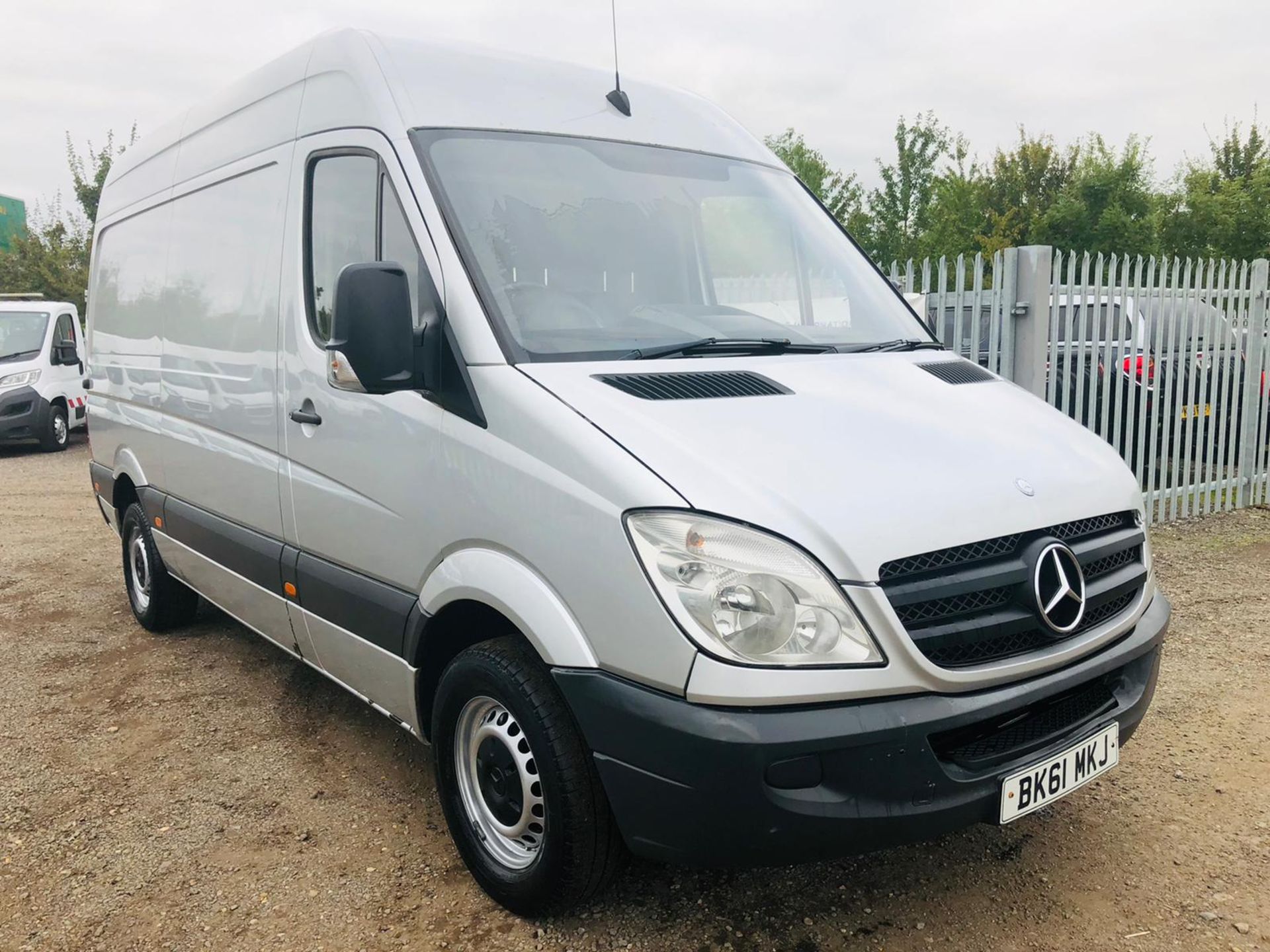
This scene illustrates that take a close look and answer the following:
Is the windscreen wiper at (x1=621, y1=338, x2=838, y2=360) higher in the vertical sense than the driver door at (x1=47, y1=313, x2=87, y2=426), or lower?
higher

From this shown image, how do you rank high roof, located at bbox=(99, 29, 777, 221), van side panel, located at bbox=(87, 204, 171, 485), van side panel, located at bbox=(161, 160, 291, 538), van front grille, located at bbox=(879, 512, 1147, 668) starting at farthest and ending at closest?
van side panel, located at bbox=(87, 204, 171, 485) → van side panel, located at bbox=(161, 160, 291, 538) → high roof, located at bbox=(99, 29, 777, 221) → van front grille, located at bbox=(879, 512, 1147, 668)

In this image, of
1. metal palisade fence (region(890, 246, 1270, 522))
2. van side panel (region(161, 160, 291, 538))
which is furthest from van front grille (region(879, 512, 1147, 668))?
metal palisade fence (region(890, 246, 1270, 522))

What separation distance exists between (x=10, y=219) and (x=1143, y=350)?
31.5m

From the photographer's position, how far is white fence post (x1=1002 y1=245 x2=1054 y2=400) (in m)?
7.07

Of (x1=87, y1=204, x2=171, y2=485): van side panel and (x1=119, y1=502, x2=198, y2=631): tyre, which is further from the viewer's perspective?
(x1=119, y1=502, x2=198, y2=631): tyre

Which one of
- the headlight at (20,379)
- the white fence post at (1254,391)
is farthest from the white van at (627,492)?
the headlight at (20,379)

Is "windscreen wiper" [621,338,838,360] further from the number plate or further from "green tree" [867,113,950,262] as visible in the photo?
"green tree" [867,113,950,262]

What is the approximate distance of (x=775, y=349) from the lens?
328cm

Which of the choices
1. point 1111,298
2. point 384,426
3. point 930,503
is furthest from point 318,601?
point 1111,298

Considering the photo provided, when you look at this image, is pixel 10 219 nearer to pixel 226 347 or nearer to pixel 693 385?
pixel 226 347

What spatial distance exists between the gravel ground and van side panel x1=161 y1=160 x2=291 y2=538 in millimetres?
945

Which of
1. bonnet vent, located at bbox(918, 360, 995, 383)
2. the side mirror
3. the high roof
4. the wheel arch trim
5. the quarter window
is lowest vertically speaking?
the wheel arch trim

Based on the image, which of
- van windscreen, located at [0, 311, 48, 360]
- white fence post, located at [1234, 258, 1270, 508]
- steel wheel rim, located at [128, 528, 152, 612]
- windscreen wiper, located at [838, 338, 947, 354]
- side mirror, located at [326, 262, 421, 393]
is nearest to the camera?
side mirror, located at [326, 262, 421, 393]

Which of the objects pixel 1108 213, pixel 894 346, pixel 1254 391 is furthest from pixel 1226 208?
pixel 894 346
